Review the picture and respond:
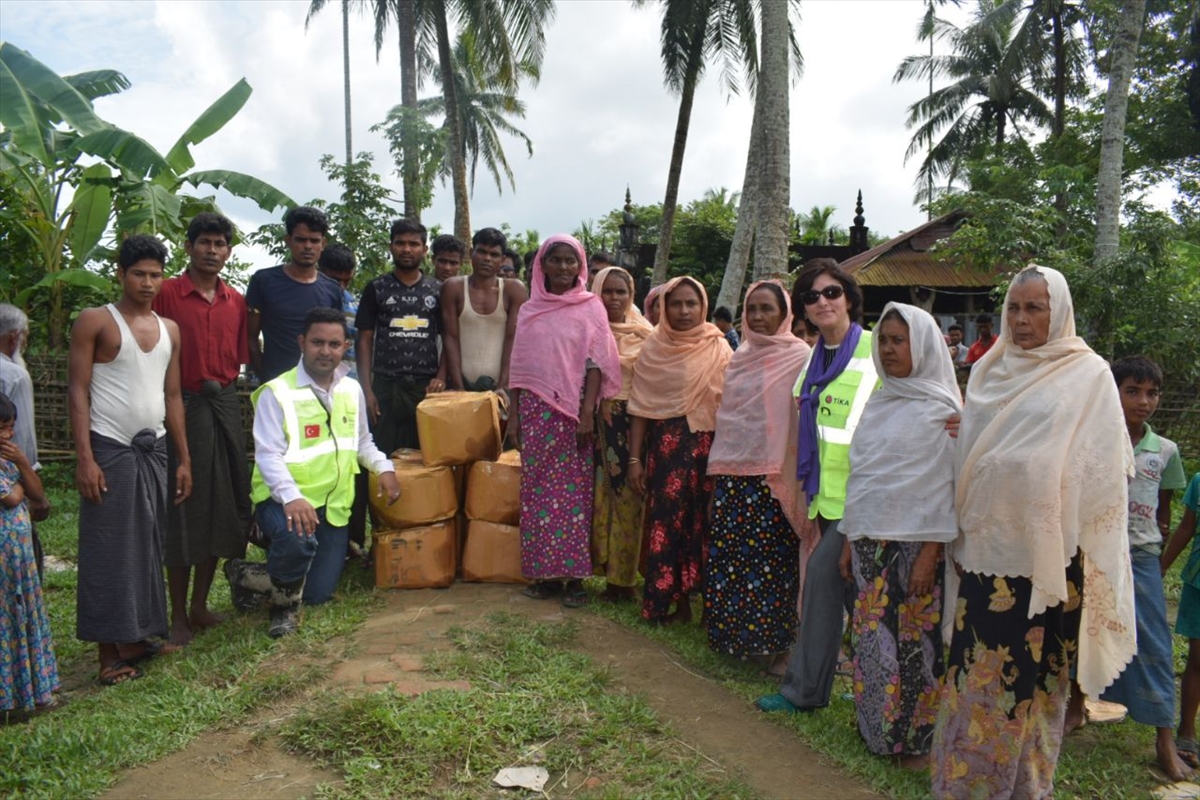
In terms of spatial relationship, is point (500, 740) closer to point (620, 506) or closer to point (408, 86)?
point (620, 506)

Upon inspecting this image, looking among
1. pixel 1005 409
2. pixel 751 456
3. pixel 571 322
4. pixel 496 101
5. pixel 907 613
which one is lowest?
pixel 907 613

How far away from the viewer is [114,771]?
3195mm

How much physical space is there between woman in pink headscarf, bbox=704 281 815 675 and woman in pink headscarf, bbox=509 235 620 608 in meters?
0.83

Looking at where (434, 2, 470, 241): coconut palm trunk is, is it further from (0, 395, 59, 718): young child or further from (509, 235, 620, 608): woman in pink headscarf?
(0, 395, 59, 718): young child

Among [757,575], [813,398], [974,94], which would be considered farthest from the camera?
[974,94]

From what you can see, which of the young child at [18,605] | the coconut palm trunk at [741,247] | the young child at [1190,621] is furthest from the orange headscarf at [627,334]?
the coconut palm trunk at [741,247]

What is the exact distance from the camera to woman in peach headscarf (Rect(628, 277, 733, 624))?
4.44 meters

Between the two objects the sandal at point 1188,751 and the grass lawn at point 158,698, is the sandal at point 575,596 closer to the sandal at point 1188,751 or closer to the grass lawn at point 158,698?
the grass lawn at point 158,698

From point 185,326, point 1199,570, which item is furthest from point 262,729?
point 1199,570

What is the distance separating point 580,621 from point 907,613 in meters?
1.76

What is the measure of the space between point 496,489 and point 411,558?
584 millimetres

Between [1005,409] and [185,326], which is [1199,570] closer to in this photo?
[1005,409]

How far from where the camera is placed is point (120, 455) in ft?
13.3

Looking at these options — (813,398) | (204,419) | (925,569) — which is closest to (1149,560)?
(925,569)
